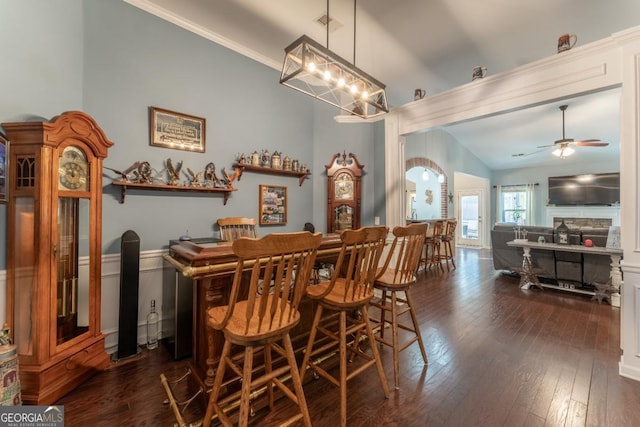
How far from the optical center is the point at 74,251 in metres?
2.00

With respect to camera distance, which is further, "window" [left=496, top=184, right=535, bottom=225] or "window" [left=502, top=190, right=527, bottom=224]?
"window" [left=502, top=190, right=527, bottom=224]

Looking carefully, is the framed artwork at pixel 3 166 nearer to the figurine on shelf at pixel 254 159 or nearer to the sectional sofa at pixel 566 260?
the figurine on shelf at pixel 254 159

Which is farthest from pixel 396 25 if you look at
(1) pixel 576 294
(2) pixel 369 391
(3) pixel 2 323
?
(1) pixel 576 294

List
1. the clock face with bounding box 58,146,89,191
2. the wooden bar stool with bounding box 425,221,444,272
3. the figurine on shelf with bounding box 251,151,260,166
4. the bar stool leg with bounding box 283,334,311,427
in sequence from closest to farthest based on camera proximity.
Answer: the bar stool leg with bounding box 283,334,311,427 → the clock face with bounding box 58,146,89,191 → the figurine on shelf with bounding box 251,151,260,166 → the wooden bar stool with bounding box 425,221,444,272

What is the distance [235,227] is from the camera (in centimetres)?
307

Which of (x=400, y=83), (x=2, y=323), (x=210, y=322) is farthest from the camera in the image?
(x=400, y=83)

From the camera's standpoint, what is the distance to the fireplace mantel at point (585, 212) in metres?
7.67

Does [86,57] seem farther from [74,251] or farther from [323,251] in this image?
[323,251]

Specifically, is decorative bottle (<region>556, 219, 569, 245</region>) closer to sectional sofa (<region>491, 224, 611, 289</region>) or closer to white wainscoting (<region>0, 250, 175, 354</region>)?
sectional sofa (<region>491, 224, 611, 289</region>)

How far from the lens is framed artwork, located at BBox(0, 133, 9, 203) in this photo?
5.52 feet

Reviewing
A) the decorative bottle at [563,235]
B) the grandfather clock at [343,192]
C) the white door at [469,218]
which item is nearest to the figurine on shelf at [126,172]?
the grandfather clock at [343,192]

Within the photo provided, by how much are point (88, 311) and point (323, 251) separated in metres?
1.87

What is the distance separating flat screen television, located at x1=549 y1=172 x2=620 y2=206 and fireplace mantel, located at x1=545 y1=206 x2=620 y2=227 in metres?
0.14

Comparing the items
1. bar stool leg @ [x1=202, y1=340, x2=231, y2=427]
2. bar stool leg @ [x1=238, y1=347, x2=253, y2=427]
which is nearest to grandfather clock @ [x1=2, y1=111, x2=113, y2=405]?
bar stool leg @ [x1=202, y1=340, x2=231, y2=427]
